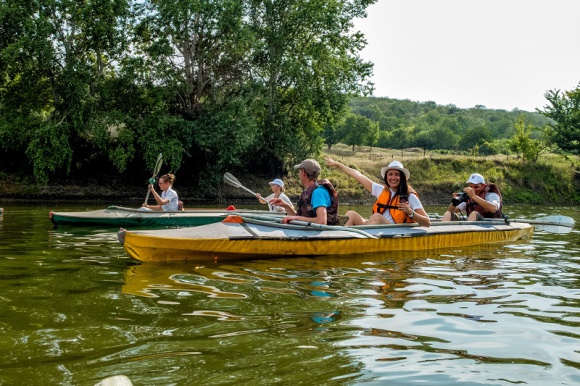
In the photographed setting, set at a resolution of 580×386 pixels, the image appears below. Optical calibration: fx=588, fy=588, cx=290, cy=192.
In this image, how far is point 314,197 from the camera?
826cm

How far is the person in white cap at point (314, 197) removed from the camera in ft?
26.4

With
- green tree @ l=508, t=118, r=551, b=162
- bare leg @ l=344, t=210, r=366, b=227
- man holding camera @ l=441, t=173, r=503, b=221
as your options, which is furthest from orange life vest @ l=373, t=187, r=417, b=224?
green tree @ l=508, t=118, r=551, b=162

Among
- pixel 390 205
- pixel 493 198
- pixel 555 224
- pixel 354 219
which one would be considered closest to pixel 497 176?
pixel 555 224

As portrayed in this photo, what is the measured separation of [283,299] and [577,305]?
2.76 metres

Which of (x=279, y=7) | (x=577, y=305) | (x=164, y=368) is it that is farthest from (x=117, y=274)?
(x=279, y=7)

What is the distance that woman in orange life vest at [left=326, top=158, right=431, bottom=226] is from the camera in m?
8.89

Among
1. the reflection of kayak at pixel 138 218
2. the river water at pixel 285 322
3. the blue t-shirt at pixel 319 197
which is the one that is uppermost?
the blue t-shirt at pixel 319 197

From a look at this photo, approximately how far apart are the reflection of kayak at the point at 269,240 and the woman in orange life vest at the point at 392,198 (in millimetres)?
235

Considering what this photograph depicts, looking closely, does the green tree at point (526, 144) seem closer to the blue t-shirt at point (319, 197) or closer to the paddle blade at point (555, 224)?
the paddle blade at point (555, 224)

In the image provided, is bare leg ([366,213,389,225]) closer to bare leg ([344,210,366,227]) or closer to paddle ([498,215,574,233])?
bare leg ([344,210,366,227])

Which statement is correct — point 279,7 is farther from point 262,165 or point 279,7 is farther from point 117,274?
point 117,274

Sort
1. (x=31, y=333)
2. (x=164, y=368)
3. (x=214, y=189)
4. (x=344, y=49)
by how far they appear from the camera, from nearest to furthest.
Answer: (x=164, y=368) < (x=31, y=333) < (x=214, y=189) < (x=344, y=49)

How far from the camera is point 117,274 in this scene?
6617 millimetres

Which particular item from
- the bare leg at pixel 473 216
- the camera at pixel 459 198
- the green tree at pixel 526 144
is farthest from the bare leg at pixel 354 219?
the green tree at pixel 526 144
